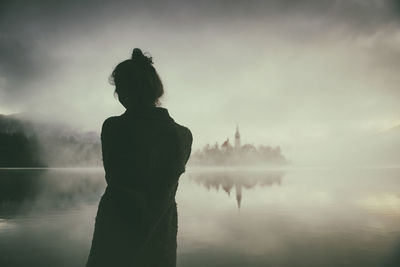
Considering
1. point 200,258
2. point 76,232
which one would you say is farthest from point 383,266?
point 76,232

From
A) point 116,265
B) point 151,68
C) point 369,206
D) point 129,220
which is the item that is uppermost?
point 151,68

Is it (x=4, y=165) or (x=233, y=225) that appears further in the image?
(x=4, y=165)

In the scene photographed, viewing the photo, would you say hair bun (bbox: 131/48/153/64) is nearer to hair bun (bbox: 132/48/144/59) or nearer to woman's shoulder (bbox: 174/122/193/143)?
hair bun (bbox: 132/48/144/59)

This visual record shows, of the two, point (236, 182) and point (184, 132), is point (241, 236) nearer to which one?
point (184, 132)

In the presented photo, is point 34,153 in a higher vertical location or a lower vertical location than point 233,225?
higher

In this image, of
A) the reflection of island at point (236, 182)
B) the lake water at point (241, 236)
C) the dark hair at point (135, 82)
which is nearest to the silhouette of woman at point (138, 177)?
the dark hair at point (135, 82)

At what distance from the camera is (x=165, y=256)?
6.73 ft

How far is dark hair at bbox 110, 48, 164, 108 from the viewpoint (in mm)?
2127

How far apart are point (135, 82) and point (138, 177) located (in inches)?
25.2

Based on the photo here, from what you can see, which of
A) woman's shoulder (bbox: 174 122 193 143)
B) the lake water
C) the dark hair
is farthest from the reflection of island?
the dark hair

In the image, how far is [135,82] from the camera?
2.12 m

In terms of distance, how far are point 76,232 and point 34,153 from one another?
145 metres

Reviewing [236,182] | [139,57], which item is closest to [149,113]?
[139,57]

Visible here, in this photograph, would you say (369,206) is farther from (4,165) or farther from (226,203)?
(4,165)
